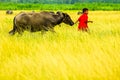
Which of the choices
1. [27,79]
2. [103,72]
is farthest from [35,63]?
[103,72]

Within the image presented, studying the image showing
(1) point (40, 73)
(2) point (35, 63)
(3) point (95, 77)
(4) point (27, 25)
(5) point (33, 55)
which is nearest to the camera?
(3) point (95, 77)

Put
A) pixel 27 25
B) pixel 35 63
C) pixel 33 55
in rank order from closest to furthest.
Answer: pixel 35 63 < pixel 33 55 < pixel 27 25

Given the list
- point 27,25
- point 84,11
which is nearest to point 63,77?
point 27,25

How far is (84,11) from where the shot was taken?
49.7 ft

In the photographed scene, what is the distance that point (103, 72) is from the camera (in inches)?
194


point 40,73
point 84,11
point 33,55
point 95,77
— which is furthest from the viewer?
point 84,11

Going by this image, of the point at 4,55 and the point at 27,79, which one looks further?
the point at 4,55

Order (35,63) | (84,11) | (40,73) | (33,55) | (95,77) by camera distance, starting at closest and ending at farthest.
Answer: (95,77), (40,73), (35,63), (33,55), (84,11)

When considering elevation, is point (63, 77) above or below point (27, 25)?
above

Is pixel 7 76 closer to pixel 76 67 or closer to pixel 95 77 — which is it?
pixel 76 67

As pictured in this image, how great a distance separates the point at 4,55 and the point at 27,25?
693cm

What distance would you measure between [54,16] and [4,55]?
7.60 meters

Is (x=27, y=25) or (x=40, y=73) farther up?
(x=40, y=73)

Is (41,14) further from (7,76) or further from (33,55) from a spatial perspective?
(7,76)
